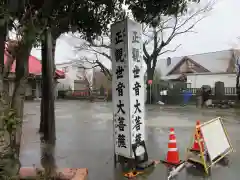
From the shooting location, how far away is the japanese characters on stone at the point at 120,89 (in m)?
5.16

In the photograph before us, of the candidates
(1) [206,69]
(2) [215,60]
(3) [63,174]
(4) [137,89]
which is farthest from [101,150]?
(2) [215,60]

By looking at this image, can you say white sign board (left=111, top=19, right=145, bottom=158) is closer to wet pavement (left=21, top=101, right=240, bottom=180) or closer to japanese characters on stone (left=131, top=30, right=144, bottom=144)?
japanese characters on stone (left=131, top=30, right=144, bottom=144)

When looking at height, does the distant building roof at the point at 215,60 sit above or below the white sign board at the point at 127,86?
above

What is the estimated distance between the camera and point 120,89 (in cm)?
525

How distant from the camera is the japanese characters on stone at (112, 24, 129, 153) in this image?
516 centimetres

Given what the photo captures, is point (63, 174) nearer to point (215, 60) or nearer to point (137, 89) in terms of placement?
point (137, 89)

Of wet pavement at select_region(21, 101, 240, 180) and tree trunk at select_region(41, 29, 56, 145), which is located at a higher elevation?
tree trunk at select_region(41, 29, 56, 145)

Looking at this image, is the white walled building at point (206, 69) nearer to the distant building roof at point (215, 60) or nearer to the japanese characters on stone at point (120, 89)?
the distant building roof at point (215, 60)

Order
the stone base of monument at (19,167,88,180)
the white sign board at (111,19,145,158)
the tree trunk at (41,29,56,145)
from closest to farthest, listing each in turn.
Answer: the stone base of monument at (19,167,88,180), the white sign board at (111,19,145,158), the tree trunk at (41,29,56,145)

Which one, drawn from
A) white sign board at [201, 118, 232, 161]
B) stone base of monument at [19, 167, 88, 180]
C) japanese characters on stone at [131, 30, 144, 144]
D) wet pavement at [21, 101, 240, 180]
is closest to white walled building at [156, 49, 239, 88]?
wet pavement at [21, 101, 240, 180]

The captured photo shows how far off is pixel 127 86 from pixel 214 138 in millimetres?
2346

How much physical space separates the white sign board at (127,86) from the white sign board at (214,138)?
1.34 m

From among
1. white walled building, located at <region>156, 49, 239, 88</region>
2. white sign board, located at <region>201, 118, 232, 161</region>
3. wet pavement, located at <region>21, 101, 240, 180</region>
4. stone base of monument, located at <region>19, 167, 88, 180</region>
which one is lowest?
wet pavement, located at <region>21, 101, 240, 180</region>

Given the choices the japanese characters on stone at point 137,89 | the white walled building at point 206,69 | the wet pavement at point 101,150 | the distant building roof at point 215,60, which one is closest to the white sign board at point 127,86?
the japanese characters on stone at point 137,89
